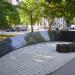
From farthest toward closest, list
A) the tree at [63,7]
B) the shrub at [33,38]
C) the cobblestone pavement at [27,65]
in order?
the tree at [63,7]
the shrub at [33,38]
the cobblestone pavement at [27,65]

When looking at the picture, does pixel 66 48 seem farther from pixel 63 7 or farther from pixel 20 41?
pixel 63 7

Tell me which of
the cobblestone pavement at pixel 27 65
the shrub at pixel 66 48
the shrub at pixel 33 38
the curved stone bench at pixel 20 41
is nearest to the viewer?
the cobblestone pavement at pixel 27 65

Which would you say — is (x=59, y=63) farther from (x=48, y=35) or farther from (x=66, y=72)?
(x=48, y=35)

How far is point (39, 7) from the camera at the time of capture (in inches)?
1377

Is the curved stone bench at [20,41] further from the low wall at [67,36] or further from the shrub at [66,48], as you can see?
the shrub at [66,48]

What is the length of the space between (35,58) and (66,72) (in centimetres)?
510

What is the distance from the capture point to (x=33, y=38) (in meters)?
26.5

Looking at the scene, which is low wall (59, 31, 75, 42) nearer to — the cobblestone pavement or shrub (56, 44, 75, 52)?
shrub (56, 44, 75, 52)

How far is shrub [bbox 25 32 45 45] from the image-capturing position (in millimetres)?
24683

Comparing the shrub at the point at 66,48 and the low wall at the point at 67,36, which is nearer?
the shrub at the point at 66,48

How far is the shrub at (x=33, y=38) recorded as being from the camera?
24.7 meters

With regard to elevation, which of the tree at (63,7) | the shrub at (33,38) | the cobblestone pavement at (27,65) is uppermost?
the tree at (63,7)

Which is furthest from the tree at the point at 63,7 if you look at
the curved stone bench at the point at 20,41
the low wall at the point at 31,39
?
the curved stone bench at the point at 20,41

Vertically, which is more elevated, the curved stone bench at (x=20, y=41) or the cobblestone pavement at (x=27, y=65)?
the curved stone bench at (x=20, y=41)
